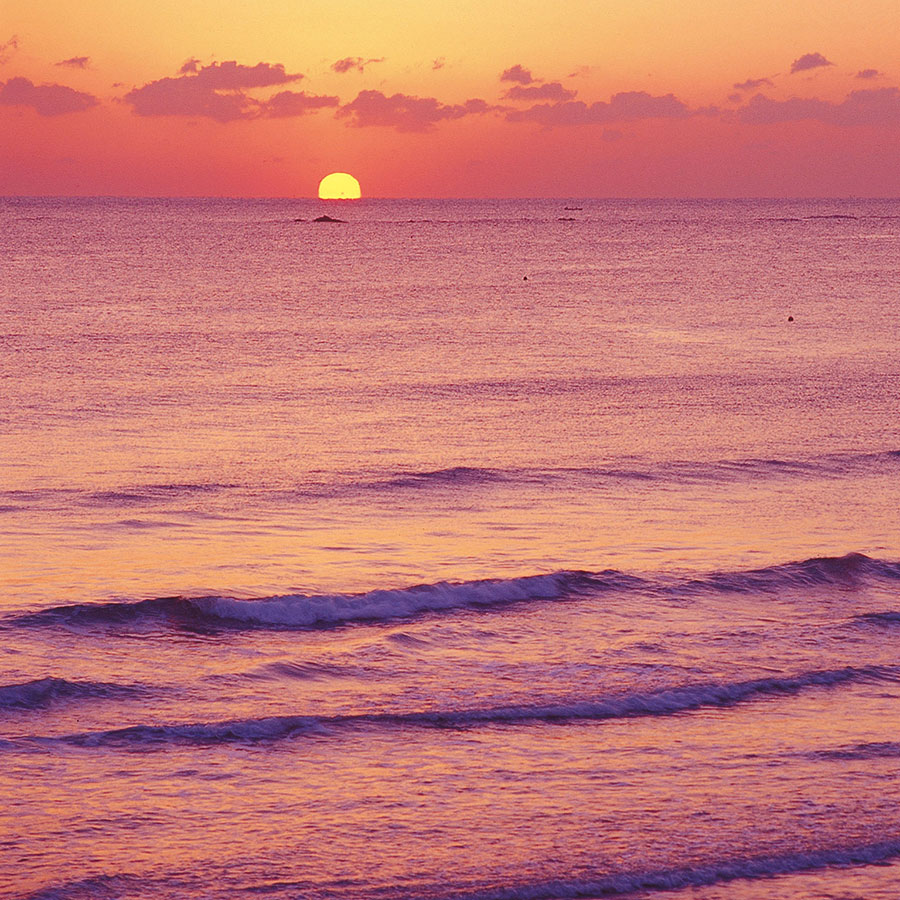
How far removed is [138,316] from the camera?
58125 mm

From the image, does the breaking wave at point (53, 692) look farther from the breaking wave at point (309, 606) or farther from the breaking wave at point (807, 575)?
the breaking wave at point (807, 575)

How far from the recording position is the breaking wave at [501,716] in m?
11.7

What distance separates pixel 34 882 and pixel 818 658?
28.7ft

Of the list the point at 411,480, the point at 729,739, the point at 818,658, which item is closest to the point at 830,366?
the point at 411,480

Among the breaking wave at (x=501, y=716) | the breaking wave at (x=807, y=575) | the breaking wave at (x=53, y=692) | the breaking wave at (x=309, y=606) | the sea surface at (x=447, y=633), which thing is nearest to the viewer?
the sea surface at (x=447, y=633)

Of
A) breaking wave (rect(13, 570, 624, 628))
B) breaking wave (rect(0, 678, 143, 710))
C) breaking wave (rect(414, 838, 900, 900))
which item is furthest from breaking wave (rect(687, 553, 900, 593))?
breaking wave (rect(0, 678, 143, 710))

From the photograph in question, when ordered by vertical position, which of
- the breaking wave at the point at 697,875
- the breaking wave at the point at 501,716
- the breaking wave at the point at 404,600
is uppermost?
the breaking wave at the point at 404,600

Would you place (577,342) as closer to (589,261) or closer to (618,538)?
(618,538)

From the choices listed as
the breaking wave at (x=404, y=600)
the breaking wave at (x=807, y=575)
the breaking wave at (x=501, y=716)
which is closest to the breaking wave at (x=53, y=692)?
the breaking wave at (x=501, y=716)

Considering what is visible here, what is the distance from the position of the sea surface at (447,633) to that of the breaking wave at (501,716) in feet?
0.14

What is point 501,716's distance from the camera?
12.3 metres

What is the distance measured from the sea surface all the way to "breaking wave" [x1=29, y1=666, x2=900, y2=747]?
0.14 ft

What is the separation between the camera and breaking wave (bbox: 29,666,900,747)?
38.2 feet

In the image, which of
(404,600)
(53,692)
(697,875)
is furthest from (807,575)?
(53,692)
